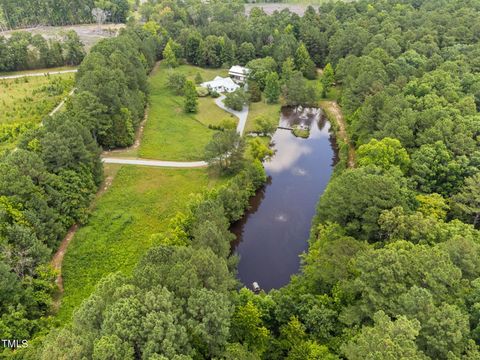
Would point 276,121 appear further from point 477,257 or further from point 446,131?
point 477,257

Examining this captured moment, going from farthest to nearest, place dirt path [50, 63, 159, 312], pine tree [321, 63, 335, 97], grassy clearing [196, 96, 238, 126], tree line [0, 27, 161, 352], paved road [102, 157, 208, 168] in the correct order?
pine tree [321, 63, 335, 97] → grassy clearing [196, 96, 238, 126] → paved road [102, 157, 208, 168] → dirt path [50, 63, 159, 312] → tree line [0, 27, 161, 352]

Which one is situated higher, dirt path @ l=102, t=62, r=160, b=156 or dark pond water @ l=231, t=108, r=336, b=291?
dirt path @ l=102, t=62, r=160, b=156

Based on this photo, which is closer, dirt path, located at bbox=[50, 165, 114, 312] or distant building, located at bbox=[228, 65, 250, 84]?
dirt path, located at bbox=[50, 165, 114, 312]

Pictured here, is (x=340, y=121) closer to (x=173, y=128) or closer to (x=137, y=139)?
(x=173, y=128)

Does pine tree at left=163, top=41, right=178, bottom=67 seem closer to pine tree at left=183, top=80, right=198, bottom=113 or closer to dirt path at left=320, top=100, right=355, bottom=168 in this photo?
pine tree at left=183, top=80, right=198, bottom=113

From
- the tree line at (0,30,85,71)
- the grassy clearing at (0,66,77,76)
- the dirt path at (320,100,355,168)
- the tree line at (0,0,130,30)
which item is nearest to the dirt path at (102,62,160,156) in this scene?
the grassy clearing at (0,66,77,76)

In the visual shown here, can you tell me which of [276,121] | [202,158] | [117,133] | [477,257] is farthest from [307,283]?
[276,121]

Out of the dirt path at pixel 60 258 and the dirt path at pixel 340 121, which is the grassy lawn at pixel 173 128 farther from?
the dirt path at pixel 340 121
